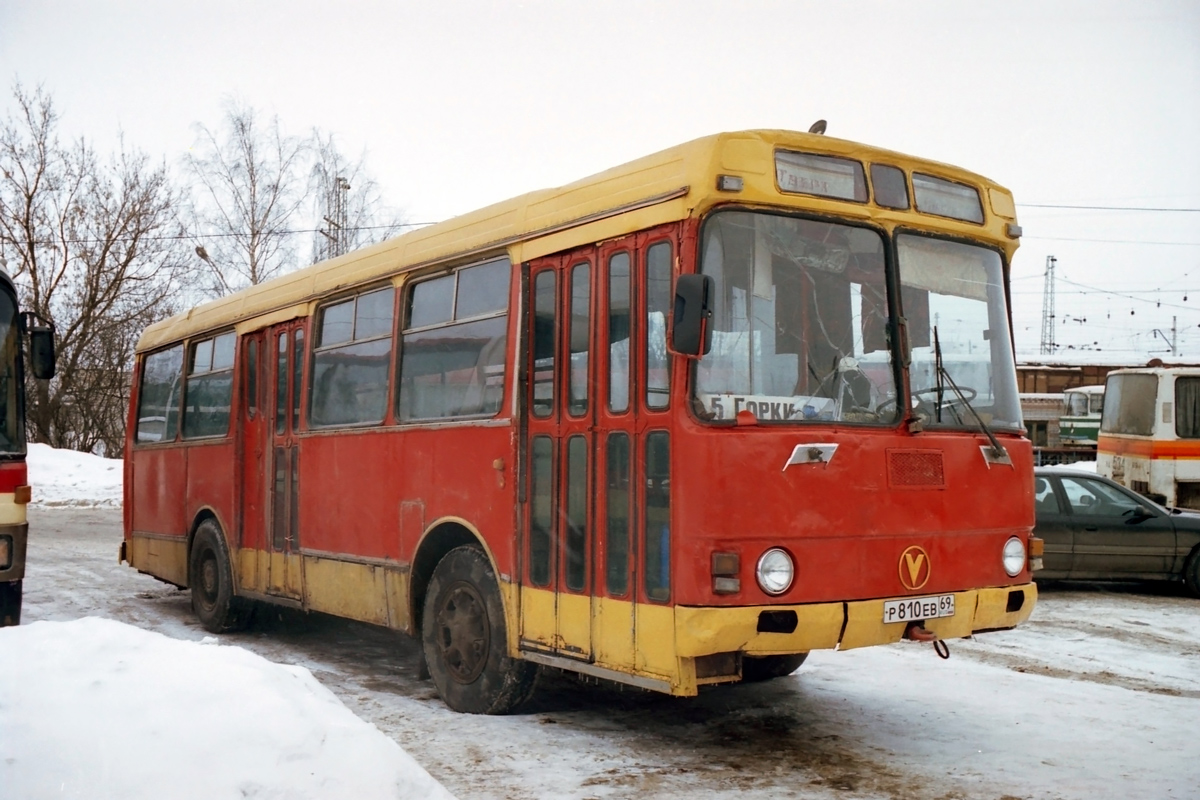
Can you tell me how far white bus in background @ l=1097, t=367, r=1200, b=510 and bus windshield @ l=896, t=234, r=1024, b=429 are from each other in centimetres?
1362

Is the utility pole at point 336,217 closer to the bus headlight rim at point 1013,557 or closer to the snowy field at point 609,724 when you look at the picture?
the snowy field at point 609,724

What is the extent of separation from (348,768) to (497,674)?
265cm

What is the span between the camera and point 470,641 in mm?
7309

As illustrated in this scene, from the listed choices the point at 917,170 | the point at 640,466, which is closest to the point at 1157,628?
the point at 917,170

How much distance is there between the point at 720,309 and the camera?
19.2 feet

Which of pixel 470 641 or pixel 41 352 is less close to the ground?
pixel 41 352

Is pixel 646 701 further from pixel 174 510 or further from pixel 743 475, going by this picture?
pixel 174 510

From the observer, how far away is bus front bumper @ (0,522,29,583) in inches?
356

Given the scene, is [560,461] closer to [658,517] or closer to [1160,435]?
[658,517]

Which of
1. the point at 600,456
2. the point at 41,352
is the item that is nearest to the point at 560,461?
the point at 600,456

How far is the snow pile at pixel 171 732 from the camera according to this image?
13.4 ft

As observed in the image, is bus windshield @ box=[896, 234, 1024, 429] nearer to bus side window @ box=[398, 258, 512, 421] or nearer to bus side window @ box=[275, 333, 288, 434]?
bus side window @ box=[398, 258, 512, 421]

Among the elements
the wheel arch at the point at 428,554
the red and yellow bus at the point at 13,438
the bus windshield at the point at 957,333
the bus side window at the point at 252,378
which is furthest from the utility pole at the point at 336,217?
the bus windshield at the point at 957,333

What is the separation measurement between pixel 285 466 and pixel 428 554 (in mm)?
2583
